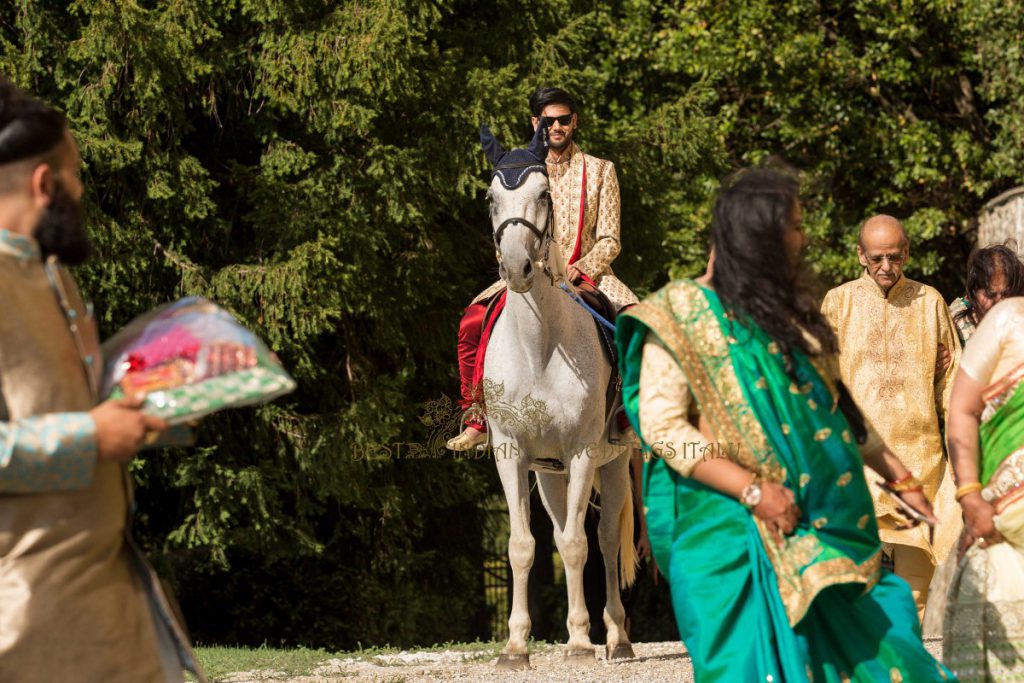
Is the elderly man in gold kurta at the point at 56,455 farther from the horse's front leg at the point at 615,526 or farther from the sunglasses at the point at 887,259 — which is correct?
the horse's front leg at the point at 615,526

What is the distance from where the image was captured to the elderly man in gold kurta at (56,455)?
300 cm

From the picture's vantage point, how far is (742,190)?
4113mm

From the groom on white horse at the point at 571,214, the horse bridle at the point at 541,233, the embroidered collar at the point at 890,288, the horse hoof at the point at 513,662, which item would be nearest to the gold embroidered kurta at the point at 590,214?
the groom on white horse at the point at 571,214

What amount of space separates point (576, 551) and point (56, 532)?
19.0 ft

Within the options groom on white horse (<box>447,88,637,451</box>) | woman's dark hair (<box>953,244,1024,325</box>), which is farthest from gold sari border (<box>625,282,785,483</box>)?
groom on white horse (<box>447,88,637,451</box>)

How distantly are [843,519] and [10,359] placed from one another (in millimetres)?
2136

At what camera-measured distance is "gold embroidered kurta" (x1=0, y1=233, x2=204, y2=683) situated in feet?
9.84

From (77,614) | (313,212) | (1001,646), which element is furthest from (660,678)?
(313,212)

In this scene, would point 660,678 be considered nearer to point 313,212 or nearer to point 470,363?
point 470,363

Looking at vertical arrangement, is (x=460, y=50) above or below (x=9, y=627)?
above

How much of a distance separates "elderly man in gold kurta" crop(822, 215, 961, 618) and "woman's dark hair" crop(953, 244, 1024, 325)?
1.53 metres

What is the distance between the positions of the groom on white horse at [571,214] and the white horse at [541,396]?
1.57ft

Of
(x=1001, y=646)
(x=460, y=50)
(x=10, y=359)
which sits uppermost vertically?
(x=460, y=50)

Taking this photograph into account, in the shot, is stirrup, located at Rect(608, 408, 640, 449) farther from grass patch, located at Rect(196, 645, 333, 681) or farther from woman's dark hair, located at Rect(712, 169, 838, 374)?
woman's dark hair, located at Rect(712, 169, 838, 374)
